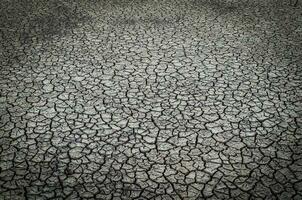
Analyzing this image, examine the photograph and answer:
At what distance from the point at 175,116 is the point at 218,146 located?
0.48m

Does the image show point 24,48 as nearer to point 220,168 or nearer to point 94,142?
point 94,142

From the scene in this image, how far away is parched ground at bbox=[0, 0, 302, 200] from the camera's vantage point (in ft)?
6.81

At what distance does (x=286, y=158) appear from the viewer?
Answer: 7.35 feet

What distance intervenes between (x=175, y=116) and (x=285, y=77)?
4.30 ft

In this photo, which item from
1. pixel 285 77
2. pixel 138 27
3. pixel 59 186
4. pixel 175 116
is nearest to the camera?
pixel 59 186

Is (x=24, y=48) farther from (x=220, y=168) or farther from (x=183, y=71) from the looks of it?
(x=220, y=168)

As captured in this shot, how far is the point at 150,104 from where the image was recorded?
2.83 metres

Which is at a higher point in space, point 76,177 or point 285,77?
point 285,77

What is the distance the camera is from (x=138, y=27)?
4250mm

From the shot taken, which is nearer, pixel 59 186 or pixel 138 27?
pixel 59 186

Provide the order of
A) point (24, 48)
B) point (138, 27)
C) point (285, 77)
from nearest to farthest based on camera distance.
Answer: point (285, 77) < point (24, 48) < point (138, 27)

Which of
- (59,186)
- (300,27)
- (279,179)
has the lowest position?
(59,186)

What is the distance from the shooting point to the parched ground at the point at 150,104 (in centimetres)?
207

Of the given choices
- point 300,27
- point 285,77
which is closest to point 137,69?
point 285,77
